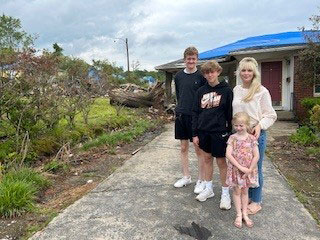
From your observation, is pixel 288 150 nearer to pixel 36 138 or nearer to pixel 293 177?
pixel 293 177

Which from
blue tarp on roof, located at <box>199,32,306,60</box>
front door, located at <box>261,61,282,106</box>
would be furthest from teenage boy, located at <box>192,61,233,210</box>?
front door, located at <box>261,61,282,106</box>

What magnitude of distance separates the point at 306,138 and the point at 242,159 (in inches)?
202

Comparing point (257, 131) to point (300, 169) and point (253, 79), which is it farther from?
point (300, 169)

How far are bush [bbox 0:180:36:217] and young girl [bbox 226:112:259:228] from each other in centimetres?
239

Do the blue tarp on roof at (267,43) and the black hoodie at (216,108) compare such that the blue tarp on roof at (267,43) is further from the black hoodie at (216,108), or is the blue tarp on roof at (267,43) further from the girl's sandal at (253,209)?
the girl's sandal at (253,209)

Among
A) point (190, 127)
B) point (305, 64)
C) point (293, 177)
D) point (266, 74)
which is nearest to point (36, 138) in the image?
point (190, 127)

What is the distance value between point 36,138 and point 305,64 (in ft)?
27.8

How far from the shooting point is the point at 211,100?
153 inches

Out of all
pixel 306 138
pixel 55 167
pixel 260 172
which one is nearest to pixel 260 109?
pixel 260 172

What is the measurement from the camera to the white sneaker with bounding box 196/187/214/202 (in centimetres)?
422

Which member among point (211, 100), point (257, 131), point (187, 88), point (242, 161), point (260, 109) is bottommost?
point (242, 161)

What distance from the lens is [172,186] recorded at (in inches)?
192

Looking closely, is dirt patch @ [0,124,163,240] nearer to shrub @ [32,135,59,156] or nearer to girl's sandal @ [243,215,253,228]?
shrub @ [32,135,59,156]

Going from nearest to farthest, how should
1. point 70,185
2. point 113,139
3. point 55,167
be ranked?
point 70,185 → point 55,167 → point 113,139
